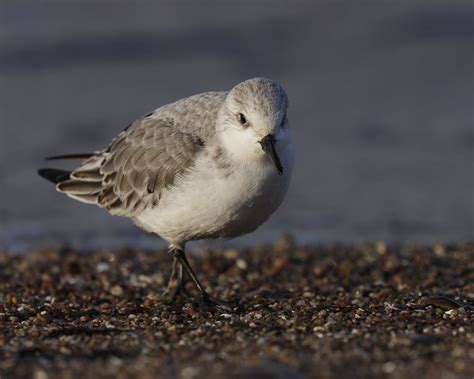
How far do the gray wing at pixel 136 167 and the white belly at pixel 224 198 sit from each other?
167 mm

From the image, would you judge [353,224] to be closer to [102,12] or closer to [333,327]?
[333,327]

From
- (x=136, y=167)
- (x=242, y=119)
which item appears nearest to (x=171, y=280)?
(x=136, y=167)

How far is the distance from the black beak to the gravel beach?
1029 mm

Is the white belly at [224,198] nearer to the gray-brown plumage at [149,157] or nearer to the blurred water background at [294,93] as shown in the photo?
the gray-brown plumage at [149,157]

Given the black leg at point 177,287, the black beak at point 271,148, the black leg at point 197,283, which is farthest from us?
the black leg at point 177,287

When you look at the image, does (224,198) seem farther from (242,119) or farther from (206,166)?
(242,119)

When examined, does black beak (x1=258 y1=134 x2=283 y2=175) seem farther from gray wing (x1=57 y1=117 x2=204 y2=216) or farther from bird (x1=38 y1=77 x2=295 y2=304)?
gray wing (x1=57 y1=117 x2=204 y2=216)

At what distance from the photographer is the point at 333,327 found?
6.18 meters

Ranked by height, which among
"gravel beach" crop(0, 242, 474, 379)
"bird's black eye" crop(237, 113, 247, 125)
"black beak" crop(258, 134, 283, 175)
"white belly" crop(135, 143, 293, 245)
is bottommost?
"gravel beach" crop(0, 242, 474, 379)

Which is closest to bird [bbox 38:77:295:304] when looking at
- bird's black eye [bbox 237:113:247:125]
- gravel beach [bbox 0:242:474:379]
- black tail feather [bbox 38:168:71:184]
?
bird's black eye [bbox 237:113:247:125]

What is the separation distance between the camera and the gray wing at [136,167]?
23.7 feet

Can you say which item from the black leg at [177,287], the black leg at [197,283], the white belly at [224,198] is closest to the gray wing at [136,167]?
the white belly at [224,198]

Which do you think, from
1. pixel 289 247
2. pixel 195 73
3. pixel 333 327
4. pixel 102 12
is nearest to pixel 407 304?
pixel 333 327

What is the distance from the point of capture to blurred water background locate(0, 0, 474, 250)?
1126 cm
